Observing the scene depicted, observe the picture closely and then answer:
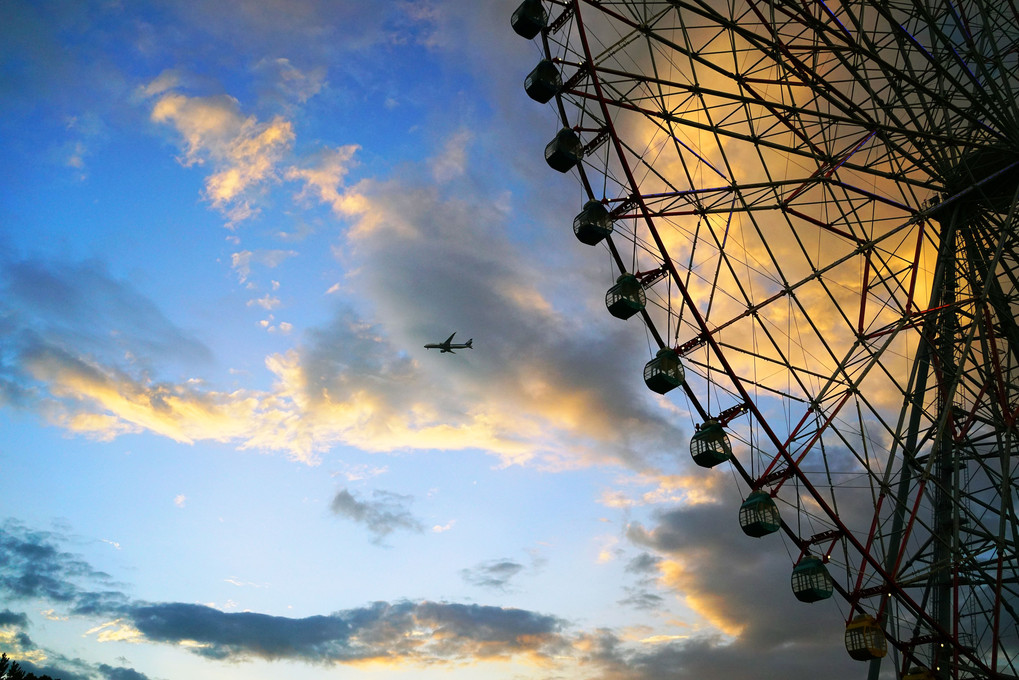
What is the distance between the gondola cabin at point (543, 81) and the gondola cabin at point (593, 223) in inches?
175

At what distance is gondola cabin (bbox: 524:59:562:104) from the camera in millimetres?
31781

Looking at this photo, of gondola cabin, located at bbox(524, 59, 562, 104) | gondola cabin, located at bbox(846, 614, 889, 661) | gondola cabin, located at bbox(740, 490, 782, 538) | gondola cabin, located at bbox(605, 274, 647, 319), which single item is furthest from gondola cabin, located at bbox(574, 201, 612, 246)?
gondola cabin, located at bbox(846, 614, 889, 661)

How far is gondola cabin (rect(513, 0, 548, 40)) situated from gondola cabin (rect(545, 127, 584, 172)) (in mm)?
4110

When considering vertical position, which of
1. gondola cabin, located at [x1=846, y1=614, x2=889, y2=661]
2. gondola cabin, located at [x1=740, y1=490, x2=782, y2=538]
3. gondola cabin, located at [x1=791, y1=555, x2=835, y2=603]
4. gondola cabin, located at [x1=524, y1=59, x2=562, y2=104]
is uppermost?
gondola cabin, located at [x1=524, y1=59, x2=562, y2=104]

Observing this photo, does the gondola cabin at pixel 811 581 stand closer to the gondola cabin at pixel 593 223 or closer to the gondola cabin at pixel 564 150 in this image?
the gondola cabin at pixel 593 223

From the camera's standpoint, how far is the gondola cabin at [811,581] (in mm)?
27766

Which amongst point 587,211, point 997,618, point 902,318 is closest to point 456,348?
point 587,211

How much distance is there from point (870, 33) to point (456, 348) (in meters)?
47.9

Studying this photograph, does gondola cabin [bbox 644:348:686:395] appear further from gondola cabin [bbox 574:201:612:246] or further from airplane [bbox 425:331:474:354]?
airplane [bbox 425:331:474:354]

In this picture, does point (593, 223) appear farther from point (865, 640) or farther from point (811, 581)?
point (865, 640)

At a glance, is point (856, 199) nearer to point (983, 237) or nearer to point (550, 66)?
point (983, 237)

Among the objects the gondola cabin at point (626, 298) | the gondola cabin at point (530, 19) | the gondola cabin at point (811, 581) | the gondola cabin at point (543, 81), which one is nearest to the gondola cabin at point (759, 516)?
the gondola cabin at point (811, 581)

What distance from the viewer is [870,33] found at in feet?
98.4

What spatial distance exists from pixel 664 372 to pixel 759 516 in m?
5.73
